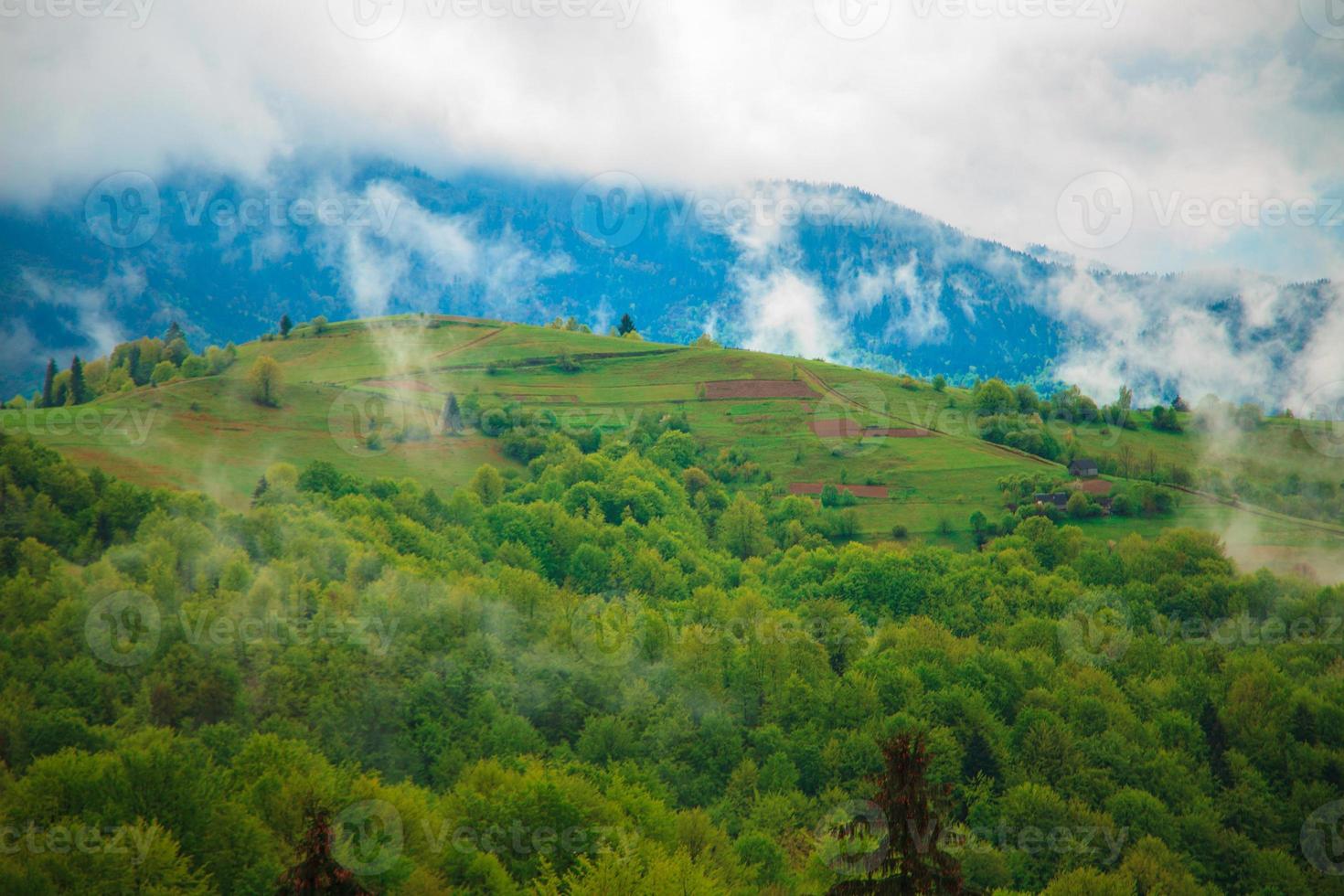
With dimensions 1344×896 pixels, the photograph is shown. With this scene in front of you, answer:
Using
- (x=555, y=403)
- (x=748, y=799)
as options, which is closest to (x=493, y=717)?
(x=748, y=799)

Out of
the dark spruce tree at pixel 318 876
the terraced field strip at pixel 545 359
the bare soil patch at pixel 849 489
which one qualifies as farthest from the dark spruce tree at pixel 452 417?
the dark spruce tree at pixel 318 876

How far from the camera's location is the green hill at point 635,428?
113m

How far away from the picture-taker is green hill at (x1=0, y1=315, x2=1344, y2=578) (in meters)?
113

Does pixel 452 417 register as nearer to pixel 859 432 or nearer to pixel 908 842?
pixel 859 432

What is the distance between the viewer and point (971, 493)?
13175 cm

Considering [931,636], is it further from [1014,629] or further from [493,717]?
[493,717]

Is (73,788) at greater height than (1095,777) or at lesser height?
greater

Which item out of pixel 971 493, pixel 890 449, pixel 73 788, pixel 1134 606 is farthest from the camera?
pixel 890 449

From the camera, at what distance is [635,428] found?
155500 mm

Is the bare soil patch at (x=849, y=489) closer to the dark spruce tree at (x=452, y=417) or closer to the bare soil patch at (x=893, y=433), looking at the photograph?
the bare soil patch at (x=893, y=433)

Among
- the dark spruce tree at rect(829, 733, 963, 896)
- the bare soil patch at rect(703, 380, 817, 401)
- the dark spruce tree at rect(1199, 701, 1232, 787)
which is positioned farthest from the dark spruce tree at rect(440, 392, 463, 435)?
the dark spruce tree at rect(829, 733, 963, 896)

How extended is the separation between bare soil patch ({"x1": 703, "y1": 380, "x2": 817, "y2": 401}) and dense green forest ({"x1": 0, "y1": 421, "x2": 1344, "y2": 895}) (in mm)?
65664

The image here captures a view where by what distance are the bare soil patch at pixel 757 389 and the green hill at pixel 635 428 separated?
0.42m

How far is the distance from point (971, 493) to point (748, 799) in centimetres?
7809
